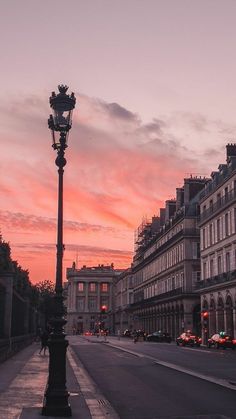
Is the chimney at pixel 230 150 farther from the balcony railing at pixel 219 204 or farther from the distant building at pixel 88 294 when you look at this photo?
the distant building at pixel 88 294

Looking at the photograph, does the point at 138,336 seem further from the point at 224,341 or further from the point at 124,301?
the point at 124,301

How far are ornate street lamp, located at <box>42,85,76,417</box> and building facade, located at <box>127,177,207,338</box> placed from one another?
6843 cm

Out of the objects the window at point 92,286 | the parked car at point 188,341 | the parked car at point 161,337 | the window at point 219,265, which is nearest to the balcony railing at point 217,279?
the window at point 219,265

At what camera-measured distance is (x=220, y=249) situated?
64.9m

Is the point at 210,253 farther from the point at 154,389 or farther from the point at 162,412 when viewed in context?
the point at 162,412

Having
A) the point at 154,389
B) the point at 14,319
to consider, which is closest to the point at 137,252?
the point at 14,319

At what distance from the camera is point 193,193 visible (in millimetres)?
91062

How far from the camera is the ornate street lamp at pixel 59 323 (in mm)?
11008

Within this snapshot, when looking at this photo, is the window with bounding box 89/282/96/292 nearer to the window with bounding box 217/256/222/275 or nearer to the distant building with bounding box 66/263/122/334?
the distant building with bounding box 66/263/122/334

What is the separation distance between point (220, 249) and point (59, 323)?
55001mm

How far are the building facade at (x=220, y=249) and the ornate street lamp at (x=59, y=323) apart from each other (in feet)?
158

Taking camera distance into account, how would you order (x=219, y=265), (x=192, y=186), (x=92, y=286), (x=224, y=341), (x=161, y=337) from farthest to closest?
1. (x=92, y=286)
2. (x=192, y=186)
3. (x=161, y=337)
4. (x=219, y=265)
5. (x=224, y=341)

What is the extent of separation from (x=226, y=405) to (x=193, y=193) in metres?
78.3

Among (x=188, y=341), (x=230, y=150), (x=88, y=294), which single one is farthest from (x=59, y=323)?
(x=88, y=294)
